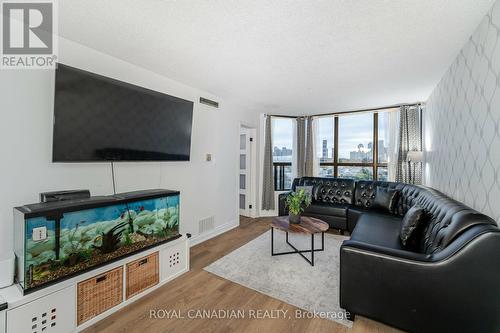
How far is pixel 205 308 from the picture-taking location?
196cm

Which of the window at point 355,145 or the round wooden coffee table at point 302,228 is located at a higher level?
the window at point 355,145

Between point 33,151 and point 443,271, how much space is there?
3333 millimetres

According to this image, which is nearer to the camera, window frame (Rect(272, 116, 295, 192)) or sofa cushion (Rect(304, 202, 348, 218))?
sofa cushion (Rect(304, 202, 348, 218))

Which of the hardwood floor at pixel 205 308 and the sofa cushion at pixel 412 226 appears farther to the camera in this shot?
the sofa cushion at pixel 412 226

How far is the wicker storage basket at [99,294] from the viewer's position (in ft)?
5.61

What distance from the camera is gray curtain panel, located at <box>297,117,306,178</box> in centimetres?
543

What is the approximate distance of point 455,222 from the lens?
5.28 feet

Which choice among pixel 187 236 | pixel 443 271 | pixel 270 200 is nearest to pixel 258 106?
pixel 270 200

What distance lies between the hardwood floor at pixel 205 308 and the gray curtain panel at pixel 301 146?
357 cm

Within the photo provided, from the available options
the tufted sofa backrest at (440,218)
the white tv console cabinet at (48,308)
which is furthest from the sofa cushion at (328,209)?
the white tv console cabinet at (48,308)

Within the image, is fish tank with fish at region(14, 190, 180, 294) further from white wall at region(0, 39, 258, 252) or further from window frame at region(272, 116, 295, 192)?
window frame at region(272, 116, 295, 192)

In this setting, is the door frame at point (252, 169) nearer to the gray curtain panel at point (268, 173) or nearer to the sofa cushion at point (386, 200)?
the gray curtain panel at point (268, 173)

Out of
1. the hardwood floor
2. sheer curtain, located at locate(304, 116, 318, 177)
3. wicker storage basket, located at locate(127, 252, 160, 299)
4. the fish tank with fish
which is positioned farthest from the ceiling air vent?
sheer curtain, located at locate(304, 116, 318, 177)

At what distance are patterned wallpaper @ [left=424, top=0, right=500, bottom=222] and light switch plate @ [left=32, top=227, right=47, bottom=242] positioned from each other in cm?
338
